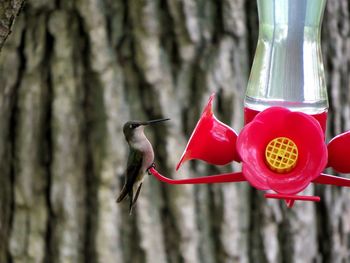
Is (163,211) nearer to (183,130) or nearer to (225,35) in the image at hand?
(183,130)

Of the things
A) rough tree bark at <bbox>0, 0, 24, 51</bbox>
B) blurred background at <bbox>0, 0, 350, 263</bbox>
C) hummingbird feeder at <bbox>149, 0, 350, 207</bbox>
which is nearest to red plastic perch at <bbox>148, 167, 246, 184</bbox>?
hummingbird feeder at <bbox>149, 0, 350, 207</bbox>

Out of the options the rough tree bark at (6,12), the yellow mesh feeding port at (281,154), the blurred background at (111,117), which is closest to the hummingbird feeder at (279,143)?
the yellow mesh feeding port at (281,154)

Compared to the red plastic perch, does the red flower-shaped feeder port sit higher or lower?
higher

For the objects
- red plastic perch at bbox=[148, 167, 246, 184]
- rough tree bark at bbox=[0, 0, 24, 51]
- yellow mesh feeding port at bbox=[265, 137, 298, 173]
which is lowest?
red plastic perch at bbox=[148, 167, 246, 184]

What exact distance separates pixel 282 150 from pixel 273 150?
0.9 inches

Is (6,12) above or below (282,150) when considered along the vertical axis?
above

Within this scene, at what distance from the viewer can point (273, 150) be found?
79.6 inches

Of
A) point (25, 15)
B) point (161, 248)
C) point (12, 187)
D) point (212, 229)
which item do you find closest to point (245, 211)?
point (212, 229)

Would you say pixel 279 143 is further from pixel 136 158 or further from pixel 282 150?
pixel 136 158

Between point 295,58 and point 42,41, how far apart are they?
1106 millimetres

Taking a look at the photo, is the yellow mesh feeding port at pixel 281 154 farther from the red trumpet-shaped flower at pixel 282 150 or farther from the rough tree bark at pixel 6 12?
the rough tree bark at pixel 6 12

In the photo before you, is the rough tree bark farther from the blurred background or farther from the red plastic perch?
the blurred background

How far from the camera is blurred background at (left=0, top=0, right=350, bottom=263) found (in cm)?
316

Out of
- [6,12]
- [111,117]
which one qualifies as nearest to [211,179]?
[6,12]
